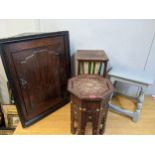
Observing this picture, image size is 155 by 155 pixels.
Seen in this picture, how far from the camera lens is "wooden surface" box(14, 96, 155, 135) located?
101 cm

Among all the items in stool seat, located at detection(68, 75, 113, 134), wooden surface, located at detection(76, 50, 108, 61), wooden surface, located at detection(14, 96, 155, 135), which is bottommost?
wooden surface, located at detection(14, 96, 155, 135)

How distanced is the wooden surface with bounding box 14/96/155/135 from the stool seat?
12 cm

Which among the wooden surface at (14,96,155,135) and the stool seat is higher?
the stool seat

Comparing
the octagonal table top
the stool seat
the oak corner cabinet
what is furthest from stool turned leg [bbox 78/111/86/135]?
the oak corner cabinet

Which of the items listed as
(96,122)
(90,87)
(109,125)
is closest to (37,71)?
(90,87)

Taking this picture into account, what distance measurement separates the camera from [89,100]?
78 centimetres

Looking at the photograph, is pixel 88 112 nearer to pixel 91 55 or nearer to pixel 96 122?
pixel 96 122

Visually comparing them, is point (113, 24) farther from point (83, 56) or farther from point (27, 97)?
point (27, 97)

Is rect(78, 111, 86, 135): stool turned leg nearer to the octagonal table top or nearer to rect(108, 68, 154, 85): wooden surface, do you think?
the octagonal table top

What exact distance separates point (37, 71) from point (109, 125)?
0.62m

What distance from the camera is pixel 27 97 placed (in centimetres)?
98

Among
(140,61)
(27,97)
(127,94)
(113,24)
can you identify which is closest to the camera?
(27,97)
